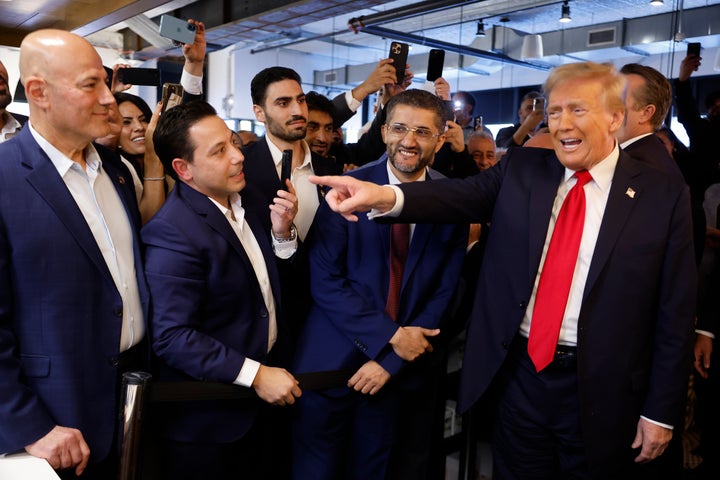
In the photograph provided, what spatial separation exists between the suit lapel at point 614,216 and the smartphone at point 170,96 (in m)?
1.58

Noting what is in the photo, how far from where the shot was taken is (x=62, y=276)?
1645 mm

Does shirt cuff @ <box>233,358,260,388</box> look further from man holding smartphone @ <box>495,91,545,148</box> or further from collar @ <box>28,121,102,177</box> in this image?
man holding smartphone @ <box>495,91,545,148</box>

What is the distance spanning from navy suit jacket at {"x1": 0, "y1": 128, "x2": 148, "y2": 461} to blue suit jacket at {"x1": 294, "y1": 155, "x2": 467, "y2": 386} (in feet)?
2.43

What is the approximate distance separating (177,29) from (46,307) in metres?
1.51

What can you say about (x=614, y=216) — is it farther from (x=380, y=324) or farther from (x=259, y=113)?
(x=259, y=113)

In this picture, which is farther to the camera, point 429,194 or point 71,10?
point 71,10

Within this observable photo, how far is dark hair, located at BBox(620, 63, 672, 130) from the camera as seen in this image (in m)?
2.25

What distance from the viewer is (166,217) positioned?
1.94 meters

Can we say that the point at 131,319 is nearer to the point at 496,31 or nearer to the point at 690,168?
the point at 690,168

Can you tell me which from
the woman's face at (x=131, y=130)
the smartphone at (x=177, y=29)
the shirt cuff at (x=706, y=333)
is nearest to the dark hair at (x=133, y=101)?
the woman's face at (x=131, y=130)

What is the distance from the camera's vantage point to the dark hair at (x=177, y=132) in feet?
6.85

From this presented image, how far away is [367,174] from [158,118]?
31.4 inches

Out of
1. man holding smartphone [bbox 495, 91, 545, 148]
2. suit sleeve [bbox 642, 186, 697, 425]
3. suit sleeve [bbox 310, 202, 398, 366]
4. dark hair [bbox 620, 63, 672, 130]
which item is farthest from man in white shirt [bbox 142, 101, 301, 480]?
man holding smartphone [bbox 495, 91, 545, 148]

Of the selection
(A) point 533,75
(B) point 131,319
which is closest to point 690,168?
(B) point 131,319
